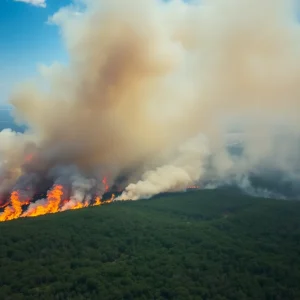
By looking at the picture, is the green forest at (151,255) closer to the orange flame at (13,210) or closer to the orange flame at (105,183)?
the orange flame at (13,210)

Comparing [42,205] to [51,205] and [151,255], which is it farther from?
[151,255]

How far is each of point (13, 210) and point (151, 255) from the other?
139 feet

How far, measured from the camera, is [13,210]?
93062 mm

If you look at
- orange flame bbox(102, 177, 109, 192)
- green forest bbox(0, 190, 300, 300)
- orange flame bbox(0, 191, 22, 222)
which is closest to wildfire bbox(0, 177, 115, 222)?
orange flame bbox(0, 191, 22, 222)

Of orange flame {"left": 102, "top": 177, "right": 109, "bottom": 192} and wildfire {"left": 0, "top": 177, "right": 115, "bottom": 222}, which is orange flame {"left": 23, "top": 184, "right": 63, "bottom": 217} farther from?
orange flame {"left": 102, "top": 177, "right": 109, "bottom": 192}

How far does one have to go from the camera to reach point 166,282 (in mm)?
58812

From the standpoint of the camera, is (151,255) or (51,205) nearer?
(151,255)

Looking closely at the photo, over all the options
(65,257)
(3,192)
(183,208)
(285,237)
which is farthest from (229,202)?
(3,192)

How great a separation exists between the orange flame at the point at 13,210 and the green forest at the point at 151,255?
14154 millimetres

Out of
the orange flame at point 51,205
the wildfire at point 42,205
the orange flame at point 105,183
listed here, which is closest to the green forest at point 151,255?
the wildfire at point 42,205

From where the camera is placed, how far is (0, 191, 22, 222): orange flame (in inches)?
3570

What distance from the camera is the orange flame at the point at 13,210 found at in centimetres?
9068

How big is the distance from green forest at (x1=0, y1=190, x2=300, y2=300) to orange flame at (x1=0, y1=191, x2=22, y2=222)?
46.4 feet

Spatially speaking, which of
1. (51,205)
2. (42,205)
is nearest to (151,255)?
(51,205)
